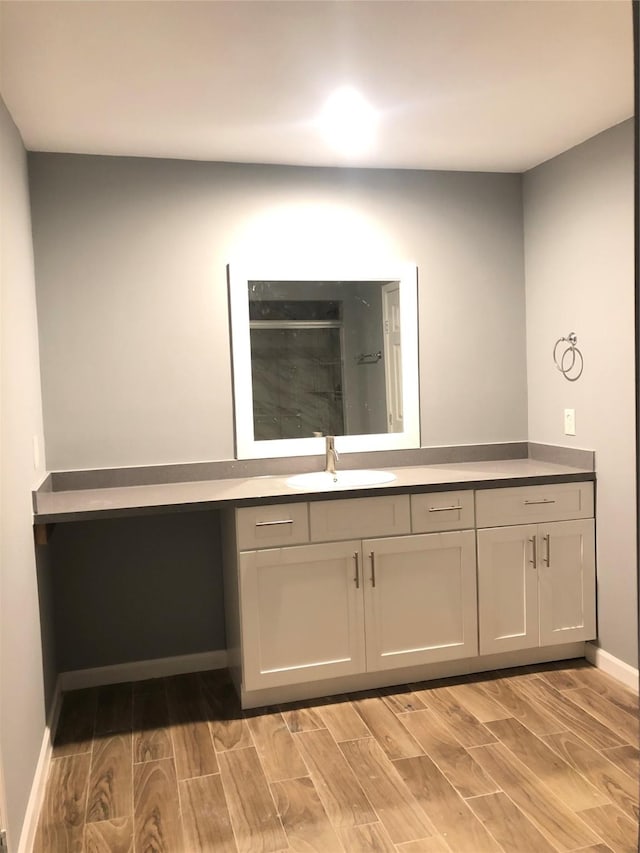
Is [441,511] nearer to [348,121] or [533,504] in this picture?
[533,504]

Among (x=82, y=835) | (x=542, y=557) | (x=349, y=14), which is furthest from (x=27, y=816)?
(x=349, y=14)

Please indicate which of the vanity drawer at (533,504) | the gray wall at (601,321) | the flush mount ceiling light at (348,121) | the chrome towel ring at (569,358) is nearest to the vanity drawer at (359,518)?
the vanity drawer at (533,504)

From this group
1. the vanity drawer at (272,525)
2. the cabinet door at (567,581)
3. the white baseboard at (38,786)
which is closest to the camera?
the white baseboard at (38,786)

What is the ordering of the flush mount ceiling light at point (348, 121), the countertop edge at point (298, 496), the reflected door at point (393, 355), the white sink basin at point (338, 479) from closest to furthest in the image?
the flush mount ceiling light at point (348, 121)
the countertop edge at point (298, 496)
the white sink basin at point (338, 479)
the reflected door at point (393, 355)

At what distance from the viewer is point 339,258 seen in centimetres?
343

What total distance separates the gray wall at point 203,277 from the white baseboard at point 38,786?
103 cm

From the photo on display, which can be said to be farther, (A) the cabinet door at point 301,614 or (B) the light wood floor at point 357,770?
(A) the cabinet door at point 301,614

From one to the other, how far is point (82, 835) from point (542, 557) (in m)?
2.06

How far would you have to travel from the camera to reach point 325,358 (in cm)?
341

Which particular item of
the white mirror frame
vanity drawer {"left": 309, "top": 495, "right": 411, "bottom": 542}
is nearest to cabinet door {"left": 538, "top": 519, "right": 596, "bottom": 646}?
vanity drawer {"left": 309, "top": 495, "right": 411, "bottom": 542}

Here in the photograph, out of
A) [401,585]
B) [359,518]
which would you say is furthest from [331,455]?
[401,585]

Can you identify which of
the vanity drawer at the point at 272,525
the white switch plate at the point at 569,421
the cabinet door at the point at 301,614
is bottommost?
the cabinet door at the point at 301,614

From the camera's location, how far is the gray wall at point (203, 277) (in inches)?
123

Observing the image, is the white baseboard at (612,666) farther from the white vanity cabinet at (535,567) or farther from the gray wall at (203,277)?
the gray wall at (203,277)
